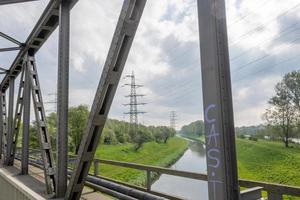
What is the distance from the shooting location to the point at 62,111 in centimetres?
393

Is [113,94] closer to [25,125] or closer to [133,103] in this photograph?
[25,125]

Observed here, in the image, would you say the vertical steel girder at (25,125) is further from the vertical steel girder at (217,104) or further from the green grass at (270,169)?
the green grass at (270,169)

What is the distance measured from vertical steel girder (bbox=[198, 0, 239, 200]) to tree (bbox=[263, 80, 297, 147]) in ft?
14.8

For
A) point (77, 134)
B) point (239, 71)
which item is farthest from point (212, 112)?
point (77, 134)

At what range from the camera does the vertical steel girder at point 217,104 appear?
5.43ft

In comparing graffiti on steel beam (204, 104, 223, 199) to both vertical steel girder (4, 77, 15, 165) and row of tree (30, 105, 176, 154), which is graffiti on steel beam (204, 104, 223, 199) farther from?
row of tree (30, 105, 176, 154)

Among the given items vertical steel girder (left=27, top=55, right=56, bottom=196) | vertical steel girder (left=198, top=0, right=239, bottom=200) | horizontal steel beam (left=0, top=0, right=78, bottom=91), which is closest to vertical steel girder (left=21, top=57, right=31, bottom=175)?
horizontal steel beam (left=0, top=0, right=78, bottom=91)

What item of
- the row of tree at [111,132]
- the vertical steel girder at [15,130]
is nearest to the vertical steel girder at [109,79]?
the vertical steel girder at [15,130]

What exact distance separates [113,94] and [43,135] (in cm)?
245

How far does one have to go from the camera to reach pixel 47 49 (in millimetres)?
6848

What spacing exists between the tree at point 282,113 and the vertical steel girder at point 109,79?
416 centimetres

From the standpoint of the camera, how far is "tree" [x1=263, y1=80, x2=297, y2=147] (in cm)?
579

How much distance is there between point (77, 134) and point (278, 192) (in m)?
17.8

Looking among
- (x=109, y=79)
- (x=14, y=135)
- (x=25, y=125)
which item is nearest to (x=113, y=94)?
(x=109, y=79)
